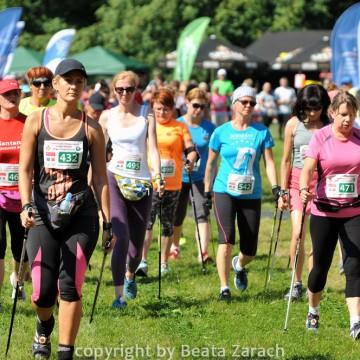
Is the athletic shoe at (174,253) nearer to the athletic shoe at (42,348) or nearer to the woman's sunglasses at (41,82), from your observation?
the woman's sunglasses at (41,82)

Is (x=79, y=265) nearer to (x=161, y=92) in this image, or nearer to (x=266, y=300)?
(x=266, y=300)

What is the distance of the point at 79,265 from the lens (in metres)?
6.12

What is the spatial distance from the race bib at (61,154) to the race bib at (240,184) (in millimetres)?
3049

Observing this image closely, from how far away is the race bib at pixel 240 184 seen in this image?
895cm

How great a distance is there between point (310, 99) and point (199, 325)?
94.8 inches

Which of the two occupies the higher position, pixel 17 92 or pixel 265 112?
pixel 17 92

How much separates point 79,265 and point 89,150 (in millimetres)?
761

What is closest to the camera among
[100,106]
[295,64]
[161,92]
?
[161,92]

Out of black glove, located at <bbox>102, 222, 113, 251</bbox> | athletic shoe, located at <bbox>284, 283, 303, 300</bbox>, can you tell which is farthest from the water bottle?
athletic shoe, located at <bbox>284, 283, 303, 300</bbox>

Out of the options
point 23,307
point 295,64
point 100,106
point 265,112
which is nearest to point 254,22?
point 295,64

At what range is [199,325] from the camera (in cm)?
800

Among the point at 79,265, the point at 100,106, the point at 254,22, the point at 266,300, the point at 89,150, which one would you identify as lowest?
the point at 254,22

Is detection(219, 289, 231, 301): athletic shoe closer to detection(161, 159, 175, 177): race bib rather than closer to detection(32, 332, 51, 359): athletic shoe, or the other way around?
detection(161, 159, 175, 177): race bib

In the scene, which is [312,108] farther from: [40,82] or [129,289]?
[40,82]
